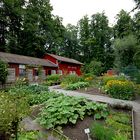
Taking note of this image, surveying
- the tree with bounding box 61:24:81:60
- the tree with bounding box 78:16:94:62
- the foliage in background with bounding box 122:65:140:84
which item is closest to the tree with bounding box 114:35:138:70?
the foliage in background with bounding box 122:65:140:84

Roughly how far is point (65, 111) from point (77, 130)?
0.94 m

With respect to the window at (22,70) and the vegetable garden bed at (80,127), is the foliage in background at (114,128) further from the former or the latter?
the window at (22,70)

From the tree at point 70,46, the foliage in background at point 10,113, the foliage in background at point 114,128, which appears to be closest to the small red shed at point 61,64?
the tree at point 70,46

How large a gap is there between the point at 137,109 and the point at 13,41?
33.3 meters

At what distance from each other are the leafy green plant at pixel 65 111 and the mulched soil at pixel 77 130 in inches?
7.6

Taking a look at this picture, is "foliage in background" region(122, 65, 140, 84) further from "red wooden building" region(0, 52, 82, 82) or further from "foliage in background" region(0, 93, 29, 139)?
"foliage in background" region(0, 93, 29, 139)

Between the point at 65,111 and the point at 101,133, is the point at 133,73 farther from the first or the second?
the point at 101,133

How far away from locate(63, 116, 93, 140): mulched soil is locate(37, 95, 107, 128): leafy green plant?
193 millimetres

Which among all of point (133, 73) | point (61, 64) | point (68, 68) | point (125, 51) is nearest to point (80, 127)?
point (133, 73)

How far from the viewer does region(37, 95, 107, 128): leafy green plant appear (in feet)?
29.7

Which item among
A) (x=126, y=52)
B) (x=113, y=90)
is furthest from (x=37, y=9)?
(x=113, y=90)

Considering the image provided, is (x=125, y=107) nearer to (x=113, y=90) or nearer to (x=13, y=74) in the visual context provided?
(x=113, y=90)

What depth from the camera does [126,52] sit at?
39.1m

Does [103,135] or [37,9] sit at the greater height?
[37,9]
